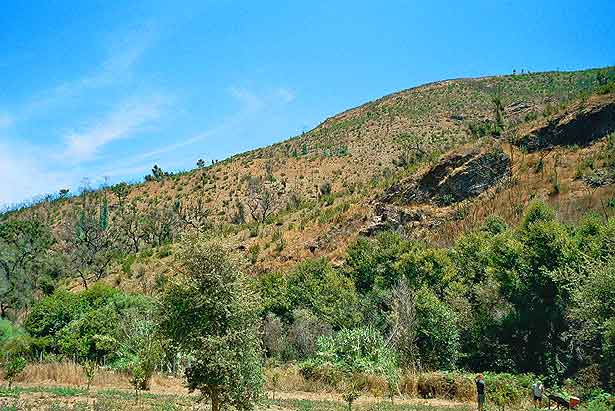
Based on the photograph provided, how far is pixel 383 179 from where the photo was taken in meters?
62.3

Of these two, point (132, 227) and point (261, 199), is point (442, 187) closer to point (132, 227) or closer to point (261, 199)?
point (261, 199)

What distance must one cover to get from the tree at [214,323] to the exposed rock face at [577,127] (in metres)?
43.4

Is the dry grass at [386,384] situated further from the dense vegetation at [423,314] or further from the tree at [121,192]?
the tree at [121,192]

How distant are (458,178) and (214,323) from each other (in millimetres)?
40414

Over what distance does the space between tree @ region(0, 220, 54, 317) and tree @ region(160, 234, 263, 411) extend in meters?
44.6

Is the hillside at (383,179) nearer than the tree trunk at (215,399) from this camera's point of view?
No

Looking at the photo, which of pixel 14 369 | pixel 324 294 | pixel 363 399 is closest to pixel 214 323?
pixel 363 399

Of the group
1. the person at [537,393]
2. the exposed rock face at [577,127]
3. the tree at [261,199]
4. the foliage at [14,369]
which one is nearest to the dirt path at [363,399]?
the person at [537,393]

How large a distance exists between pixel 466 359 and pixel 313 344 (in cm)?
909

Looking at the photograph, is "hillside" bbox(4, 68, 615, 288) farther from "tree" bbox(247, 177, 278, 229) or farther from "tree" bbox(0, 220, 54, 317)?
"tree" bbox(0, 220, 54, 317)

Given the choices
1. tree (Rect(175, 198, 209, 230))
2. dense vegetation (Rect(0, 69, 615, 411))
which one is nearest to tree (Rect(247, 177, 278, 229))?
tree (Rect(175, 198, 209, 230))

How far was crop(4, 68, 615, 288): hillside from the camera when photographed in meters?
47.3

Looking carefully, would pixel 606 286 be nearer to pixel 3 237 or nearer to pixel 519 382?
pixel 519 382

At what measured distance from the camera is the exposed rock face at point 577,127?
4783cm
